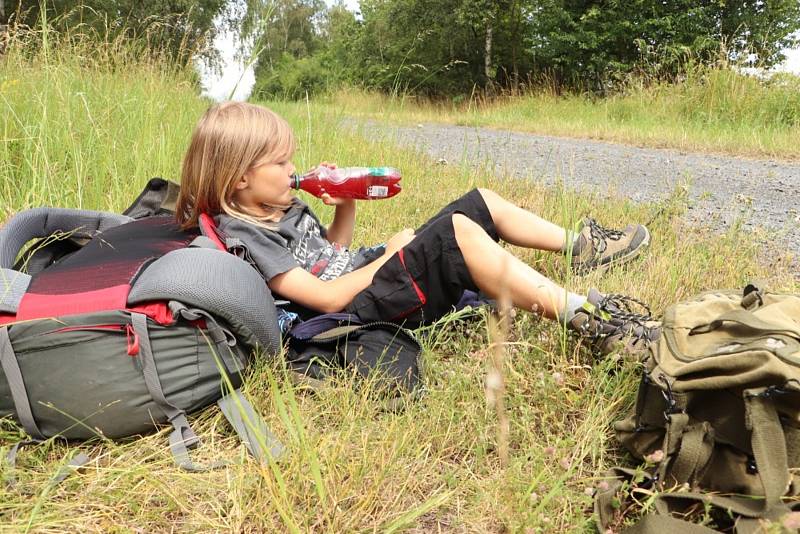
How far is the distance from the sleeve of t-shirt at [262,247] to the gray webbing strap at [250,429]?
476mm

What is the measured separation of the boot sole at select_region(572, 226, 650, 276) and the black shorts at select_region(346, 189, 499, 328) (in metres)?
0.78

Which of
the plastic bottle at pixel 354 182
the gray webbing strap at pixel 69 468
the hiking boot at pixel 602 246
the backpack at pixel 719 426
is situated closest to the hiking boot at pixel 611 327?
the backpack at pixel 719 426

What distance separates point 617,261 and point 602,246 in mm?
100

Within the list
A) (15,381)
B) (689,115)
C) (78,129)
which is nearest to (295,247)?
(15,381)

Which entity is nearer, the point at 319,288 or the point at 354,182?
the point at 319,288

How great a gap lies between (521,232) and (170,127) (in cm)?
273

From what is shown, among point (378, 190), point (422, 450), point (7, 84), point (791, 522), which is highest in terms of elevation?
point (7, 84)

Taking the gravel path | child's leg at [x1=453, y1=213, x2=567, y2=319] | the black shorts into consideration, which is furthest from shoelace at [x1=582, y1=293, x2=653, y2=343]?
the gravel path

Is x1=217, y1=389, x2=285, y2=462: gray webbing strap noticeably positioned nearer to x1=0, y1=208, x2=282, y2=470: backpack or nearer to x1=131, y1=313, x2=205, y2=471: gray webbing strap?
x1=0, y1=208, x2=282, y2=470: backpack

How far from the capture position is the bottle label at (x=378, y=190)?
8.01ft

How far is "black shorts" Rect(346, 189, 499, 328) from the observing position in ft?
6.53

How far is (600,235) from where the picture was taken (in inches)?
106

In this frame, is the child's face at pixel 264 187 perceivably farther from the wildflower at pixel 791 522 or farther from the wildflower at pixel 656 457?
the wildflower at pixel 791 522

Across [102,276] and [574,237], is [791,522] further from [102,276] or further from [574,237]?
[102,276]
